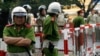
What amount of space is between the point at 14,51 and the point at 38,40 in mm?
6072

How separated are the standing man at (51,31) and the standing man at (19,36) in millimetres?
2439

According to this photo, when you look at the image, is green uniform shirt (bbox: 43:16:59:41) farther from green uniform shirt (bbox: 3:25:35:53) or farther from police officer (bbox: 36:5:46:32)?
police officer (bbox: 36:5:46:32)

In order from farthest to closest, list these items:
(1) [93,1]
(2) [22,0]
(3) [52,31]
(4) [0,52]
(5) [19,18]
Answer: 1. (1) [93,1]
2. (2) [22,0]
3. (3) [52,31]
4. (4) [0,52]
5. (5) [19,18]

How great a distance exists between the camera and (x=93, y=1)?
121ft

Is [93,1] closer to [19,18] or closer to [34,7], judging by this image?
[34,7]

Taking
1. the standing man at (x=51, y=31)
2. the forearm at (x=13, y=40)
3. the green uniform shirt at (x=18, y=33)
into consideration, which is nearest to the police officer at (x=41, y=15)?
the standing man at (x=51, y=31)

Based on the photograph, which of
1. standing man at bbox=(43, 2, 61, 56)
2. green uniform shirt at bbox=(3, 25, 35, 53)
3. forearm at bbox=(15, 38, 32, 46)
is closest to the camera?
forearm at bbox=(15, 38, 32, 46)

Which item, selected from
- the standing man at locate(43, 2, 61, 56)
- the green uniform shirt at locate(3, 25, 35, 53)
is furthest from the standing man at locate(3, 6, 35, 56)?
the standing man at locate(43, 2, 61, 56)

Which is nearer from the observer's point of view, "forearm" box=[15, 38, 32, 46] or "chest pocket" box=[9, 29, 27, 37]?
"forearm" box=[15, 38, 32, 46]

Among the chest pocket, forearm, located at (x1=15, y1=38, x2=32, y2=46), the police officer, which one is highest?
the chest pocket

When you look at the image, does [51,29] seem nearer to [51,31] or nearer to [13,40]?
[51,31]

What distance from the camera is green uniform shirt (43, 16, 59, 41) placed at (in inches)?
470

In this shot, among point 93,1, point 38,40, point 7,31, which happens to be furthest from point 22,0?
point 7,31

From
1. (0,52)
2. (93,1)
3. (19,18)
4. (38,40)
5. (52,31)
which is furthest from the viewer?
(93,1)
